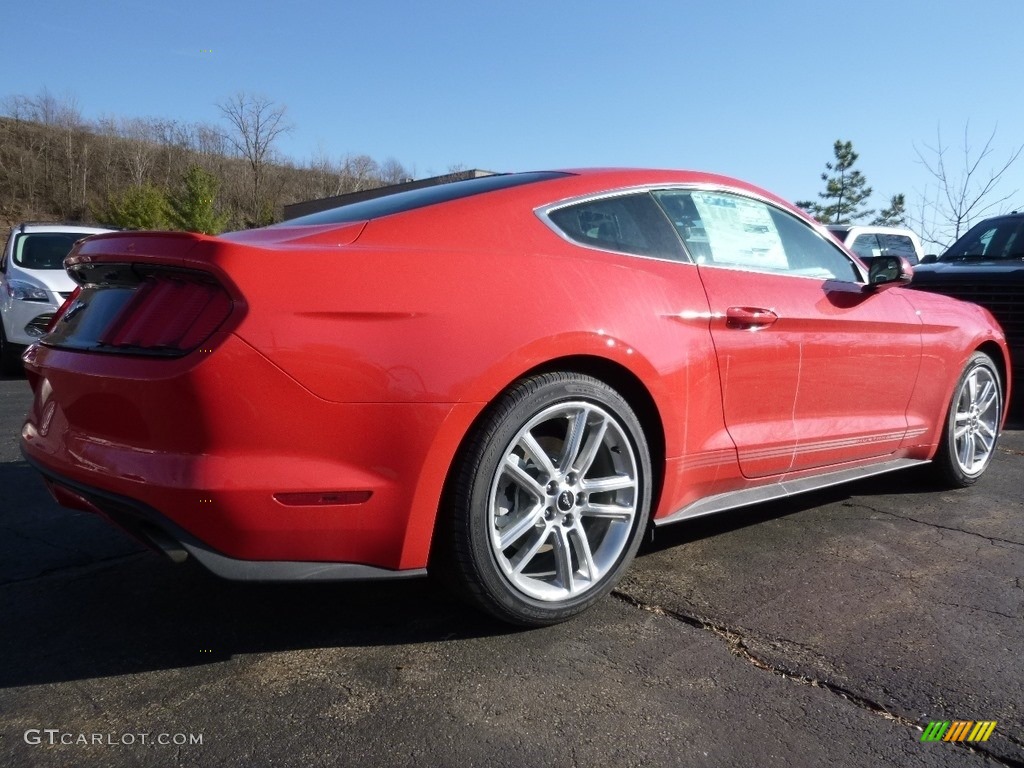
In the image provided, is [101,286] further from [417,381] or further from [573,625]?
[573,625]

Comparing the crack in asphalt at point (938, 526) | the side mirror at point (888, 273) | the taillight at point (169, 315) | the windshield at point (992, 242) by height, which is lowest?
the crack in asphalt at point (938, 526)

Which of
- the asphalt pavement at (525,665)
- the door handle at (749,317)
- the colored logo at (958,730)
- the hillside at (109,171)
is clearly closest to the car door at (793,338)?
the door handle at (749,317)

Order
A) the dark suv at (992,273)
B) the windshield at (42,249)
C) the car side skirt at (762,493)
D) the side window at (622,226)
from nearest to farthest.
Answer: the side window at (622,226)
the car side skirt at (762,493)
the dark suv at (992,273)
the windshield at (42,249)

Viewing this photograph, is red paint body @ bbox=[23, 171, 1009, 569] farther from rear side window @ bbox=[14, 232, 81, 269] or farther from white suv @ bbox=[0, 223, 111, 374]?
rear side window @ bbox=[14, 232, 81, 269]

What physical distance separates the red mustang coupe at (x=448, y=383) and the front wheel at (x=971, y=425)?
1361 millimetres

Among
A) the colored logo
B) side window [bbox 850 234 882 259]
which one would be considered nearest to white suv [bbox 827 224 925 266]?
side window [bbox 850 234 882 259]

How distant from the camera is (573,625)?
262cm

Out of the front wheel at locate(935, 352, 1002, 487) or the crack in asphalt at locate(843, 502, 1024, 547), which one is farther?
the front wheel at locate(935, 352, 1002, 487)

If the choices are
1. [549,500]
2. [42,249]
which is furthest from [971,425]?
[42,249]

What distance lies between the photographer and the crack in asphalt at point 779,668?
1.98 m

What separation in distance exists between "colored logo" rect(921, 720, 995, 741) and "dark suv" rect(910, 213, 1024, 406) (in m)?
5.67

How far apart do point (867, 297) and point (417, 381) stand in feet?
7.74

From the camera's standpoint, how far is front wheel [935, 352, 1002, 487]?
4.32 metres

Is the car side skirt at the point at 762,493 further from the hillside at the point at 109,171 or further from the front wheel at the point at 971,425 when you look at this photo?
the hillside at the point at 109,171
